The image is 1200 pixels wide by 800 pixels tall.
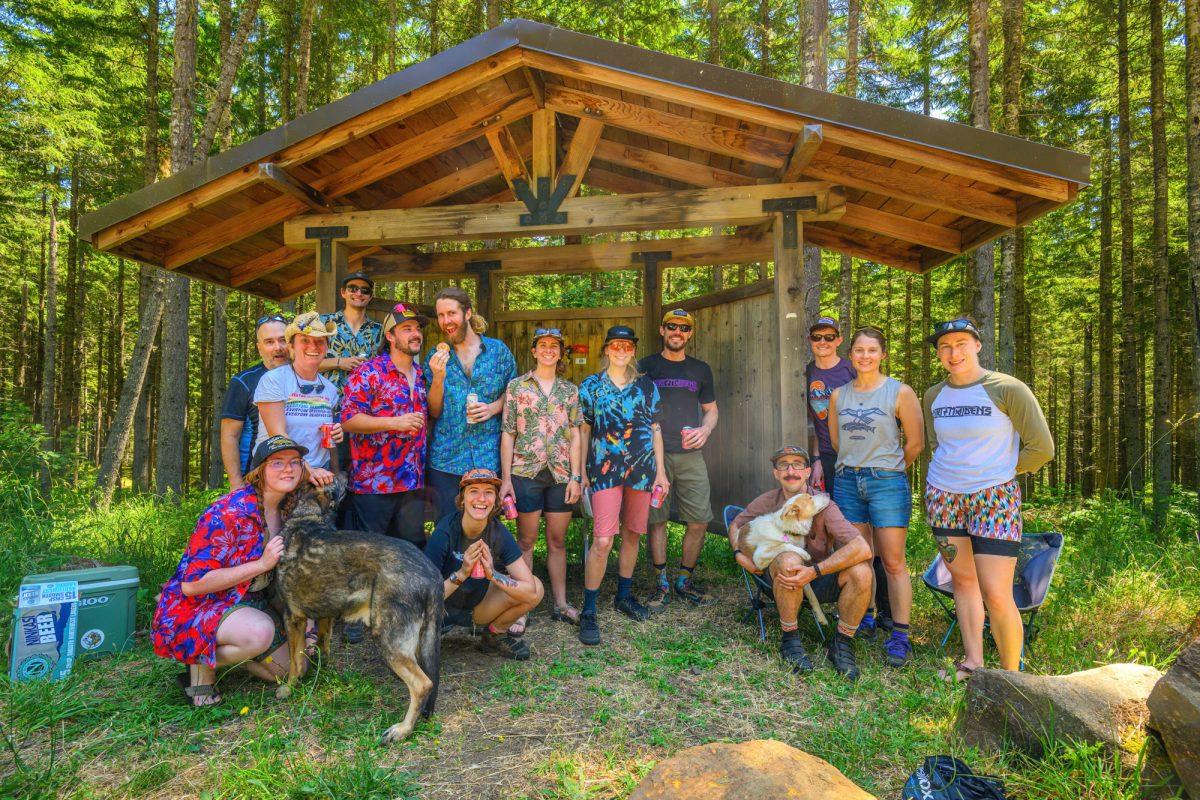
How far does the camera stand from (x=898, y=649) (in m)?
3.74

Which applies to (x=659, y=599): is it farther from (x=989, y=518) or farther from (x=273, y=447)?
(x=273, y=447)

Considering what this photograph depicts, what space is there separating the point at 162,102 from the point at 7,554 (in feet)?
35.8

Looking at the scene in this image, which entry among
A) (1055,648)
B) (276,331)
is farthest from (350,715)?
(1055,648)

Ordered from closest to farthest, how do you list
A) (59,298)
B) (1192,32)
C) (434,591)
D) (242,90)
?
(434,591), (1192,32), (242,90), (59,298)

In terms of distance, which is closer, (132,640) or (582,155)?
(132,640)

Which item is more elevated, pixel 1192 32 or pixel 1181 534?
pixel 1192 32

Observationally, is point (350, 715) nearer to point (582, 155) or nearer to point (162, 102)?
point (582, 155)

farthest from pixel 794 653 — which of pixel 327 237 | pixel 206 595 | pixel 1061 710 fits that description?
pixel 327 237

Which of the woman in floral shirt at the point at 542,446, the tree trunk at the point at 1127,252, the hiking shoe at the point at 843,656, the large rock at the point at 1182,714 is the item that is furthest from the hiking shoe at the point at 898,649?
the tree trunk at the point at 1127,252

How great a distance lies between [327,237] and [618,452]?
3.22m

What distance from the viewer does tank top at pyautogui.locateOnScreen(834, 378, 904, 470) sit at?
381cm

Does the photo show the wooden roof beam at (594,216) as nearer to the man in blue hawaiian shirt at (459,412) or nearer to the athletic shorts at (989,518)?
the man in blue hawaiian shirt at (459,412)

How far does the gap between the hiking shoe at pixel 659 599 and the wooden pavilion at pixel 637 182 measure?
4.21 feet

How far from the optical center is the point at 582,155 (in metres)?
4.89
